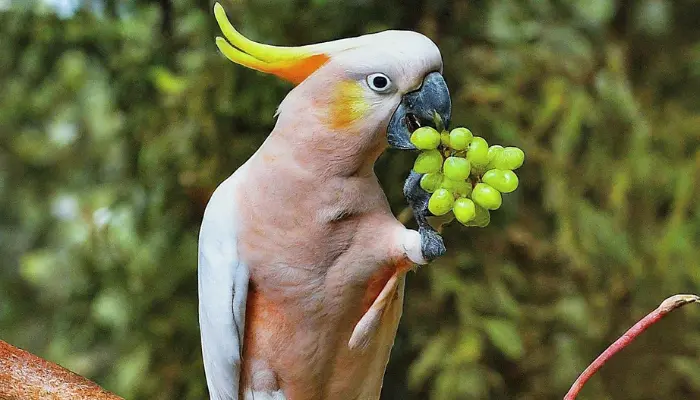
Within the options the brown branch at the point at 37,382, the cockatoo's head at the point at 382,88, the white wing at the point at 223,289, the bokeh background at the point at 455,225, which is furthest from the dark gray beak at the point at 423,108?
the bokeh background at the point at 455,225

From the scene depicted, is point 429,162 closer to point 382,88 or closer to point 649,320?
point 382,88

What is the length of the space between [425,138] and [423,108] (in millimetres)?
43

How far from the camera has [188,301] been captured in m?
1.31

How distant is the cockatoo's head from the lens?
0.56 m

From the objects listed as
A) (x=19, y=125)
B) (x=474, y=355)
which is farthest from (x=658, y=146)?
(x=19, y=125)

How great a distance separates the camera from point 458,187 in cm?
53

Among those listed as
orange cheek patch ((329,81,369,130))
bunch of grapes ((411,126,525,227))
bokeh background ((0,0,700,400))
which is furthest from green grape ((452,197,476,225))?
bokeh background ((0,0,700,400))

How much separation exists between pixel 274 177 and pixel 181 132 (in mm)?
729

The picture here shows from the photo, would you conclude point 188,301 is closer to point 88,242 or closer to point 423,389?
point 88,242

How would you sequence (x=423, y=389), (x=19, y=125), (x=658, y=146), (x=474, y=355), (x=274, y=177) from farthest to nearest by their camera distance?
1. (x=19, y=125)
2. (x=658, y=146)
3. (x=423, y=389)
4. (x=474, y=355)
5. (x=274, y=177)

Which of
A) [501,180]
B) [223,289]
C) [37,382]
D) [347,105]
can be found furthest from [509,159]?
[37,382]

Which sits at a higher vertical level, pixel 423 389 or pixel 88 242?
pixel 88 242

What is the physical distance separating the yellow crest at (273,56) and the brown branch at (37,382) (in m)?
0.29

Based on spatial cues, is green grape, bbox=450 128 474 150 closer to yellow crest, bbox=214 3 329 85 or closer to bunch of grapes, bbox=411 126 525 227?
bunch of grapes, bbox=411 126 525 227
